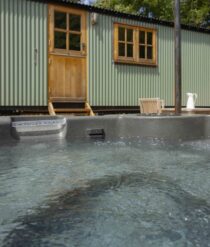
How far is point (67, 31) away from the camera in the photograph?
764cm

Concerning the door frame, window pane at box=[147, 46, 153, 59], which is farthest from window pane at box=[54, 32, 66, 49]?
window pane at box=[147, 46, 153, 59]

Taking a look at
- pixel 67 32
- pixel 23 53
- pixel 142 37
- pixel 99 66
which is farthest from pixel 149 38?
pixel 23 53

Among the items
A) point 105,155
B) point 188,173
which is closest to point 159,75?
point 105,155

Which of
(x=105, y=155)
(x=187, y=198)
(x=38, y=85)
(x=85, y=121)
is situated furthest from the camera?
(x=38, y=85)

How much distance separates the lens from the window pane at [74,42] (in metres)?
7.80

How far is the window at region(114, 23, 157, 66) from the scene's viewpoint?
8.41 m

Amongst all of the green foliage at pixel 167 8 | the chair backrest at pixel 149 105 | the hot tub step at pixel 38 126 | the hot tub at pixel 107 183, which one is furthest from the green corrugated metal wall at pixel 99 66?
the green foliage at pixel 167 8

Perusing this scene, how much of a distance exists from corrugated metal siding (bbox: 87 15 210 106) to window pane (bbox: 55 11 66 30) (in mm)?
599

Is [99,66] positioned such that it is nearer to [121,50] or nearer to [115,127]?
[121,50]

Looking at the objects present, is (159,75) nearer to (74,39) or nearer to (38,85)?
(74,39)

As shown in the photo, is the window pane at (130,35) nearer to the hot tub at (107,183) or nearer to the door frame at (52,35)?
Result: the door frame at (52,35)

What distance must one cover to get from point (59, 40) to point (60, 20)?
38 centimetres

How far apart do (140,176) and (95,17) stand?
545cm

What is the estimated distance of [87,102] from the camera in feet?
26.1
